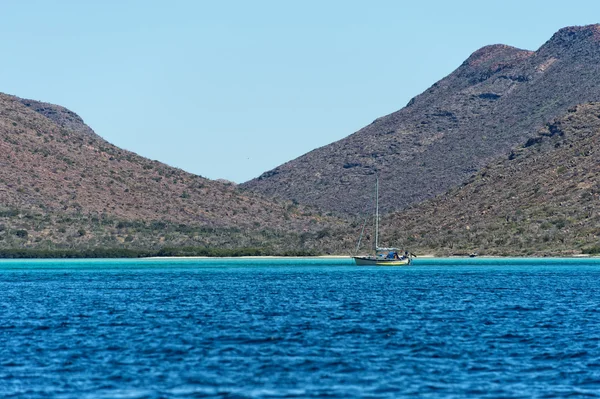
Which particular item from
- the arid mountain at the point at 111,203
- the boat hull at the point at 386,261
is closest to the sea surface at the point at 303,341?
the boat hull at the point at 386,261

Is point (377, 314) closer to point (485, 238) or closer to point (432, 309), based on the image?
point (432, 309)

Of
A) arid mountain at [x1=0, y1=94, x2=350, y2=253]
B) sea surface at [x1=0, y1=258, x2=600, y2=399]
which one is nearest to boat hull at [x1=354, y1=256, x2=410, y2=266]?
arid mountain at [x1=0, y1=94, x2=350, y2=253]

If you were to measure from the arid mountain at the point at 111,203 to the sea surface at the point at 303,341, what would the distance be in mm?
71259

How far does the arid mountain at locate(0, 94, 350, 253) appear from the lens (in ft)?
488

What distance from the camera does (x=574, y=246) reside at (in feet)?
420

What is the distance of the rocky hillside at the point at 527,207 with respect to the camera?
132000 millimetres

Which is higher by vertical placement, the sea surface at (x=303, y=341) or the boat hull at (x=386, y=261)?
the boat hull at (x=386, y=261)

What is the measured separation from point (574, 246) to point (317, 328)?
9029 cm

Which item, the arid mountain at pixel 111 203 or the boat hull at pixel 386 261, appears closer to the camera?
the boat hull at pixel 386 261

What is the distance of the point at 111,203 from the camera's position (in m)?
160

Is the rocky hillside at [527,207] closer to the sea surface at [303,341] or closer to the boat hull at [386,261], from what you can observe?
the boat hull at [386,261]

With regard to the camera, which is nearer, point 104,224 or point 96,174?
point 104,224

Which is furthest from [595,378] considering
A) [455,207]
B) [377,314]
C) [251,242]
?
[251,242]

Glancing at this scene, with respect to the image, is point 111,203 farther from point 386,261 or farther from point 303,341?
point 303,341
